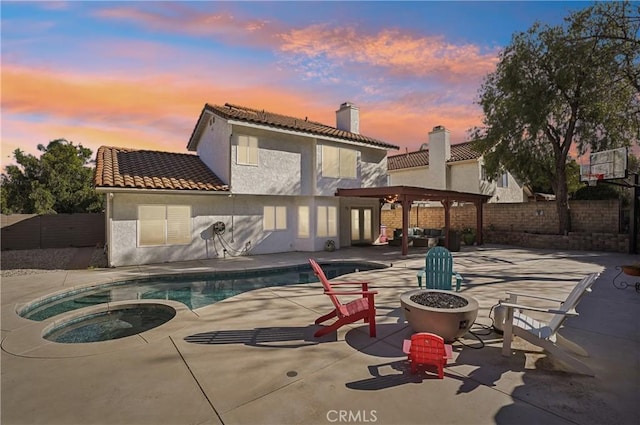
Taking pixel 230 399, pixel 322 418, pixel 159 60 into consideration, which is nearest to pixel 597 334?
pixel 322 418

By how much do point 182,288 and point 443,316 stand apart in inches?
300

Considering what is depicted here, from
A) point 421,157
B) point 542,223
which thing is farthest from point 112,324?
point 421,157

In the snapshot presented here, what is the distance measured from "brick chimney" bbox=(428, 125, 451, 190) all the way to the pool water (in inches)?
870

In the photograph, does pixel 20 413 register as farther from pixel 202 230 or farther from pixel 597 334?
pixel 202 230

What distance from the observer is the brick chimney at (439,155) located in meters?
24.0

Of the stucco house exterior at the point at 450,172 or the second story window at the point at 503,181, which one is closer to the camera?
the stucco house exterior at the point at 450,172

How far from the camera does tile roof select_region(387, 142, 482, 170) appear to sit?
23.8 meters

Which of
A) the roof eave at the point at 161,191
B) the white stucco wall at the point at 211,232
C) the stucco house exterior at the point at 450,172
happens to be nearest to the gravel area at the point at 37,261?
the white stucco wall at the point at 211,232

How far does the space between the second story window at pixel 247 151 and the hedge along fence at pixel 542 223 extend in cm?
1374

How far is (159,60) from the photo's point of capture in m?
11.1

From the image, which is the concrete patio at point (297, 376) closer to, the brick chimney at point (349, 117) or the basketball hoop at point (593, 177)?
the basketball hoop at point (593, 177)

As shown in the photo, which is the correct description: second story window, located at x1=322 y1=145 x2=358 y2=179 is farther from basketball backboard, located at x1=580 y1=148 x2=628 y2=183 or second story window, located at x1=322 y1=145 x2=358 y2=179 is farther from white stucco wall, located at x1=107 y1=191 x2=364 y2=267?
basketball backboard, located at x1=580 y1=148 x2=628 y2=183

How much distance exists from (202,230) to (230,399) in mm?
10991

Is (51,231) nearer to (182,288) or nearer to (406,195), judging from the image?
(182,288)
